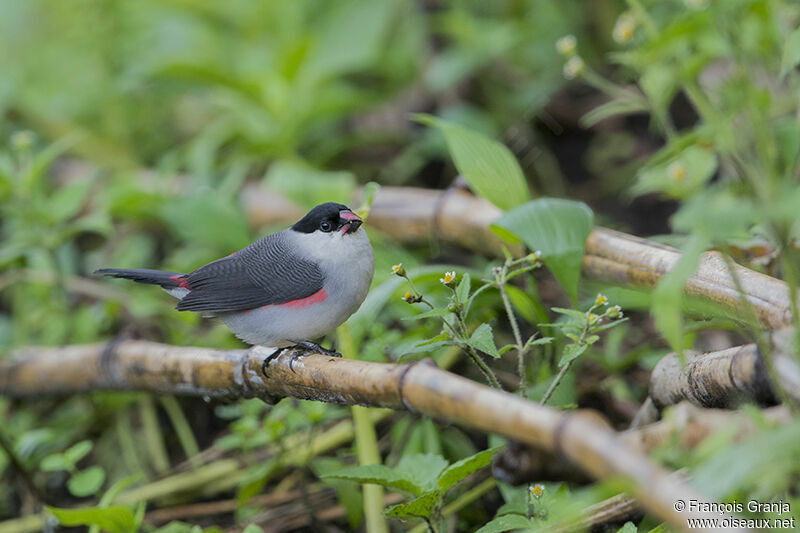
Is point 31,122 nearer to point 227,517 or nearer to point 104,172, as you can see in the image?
point 104,172

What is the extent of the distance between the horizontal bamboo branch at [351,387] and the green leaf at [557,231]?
0.74m

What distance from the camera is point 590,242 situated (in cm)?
271

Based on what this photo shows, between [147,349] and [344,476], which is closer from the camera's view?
[344,476]

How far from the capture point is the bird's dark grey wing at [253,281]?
2291 millimetres

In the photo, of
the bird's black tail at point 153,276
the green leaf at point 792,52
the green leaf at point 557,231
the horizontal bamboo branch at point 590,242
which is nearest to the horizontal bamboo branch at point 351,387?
the bird's black tail at point 153,276

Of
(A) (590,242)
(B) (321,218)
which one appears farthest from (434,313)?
(A) (590,242)

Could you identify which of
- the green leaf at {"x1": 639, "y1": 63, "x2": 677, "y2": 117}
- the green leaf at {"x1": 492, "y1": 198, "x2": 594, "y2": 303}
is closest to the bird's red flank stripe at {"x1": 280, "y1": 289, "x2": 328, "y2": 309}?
the green leaf at {"x1": 492, "y1": 198, "x2": 594, "y2": 303}

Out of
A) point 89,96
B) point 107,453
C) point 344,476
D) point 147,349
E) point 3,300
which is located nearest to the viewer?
point 344,476

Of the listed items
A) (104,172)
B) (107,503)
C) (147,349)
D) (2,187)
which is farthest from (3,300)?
(107,503)

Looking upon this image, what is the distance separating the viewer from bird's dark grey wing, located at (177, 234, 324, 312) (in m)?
2.29

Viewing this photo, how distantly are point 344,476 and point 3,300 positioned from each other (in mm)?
3559

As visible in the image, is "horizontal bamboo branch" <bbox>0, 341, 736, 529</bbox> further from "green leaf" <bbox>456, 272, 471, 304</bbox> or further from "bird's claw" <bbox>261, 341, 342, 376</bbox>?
"green leaf" <bbox>456, 272, 471, 304</bbox>

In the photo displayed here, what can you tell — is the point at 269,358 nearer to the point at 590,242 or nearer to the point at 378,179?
the point at 590,242

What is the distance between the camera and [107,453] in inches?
139
